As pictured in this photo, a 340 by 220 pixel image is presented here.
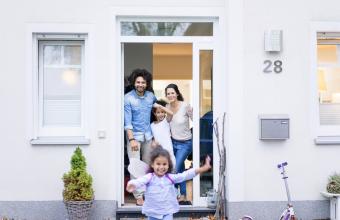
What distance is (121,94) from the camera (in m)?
8.33

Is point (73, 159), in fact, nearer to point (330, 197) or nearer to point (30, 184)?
point (30, 184)

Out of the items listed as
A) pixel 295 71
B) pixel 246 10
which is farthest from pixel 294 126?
pixel 246 10

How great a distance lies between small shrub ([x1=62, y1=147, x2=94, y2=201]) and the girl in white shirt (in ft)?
4.24

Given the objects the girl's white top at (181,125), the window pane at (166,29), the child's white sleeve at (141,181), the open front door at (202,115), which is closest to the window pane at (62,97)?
the window pane at (166,29)

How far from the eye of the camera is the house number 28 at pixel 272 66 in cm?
808

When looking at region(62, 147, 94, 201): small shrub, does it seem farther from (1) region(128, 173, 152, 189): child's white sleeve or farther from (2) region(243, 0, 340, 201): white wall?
(2) region(243, 0, 340, 201): white wall

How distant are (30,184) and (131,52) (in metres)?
2.76

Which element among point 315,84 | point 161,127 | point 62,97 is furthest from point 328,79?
point 62,97

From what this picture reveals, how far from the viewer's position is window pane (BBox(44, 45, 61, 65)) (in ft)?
27.3

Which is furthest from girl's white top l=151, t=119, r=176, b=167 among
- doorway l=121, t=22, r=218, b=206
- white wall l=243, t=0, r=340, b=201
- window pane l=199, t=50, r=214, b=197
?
white wall l=243, t=0, r=340, b=201

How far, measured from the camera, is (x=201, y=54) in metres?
8.38

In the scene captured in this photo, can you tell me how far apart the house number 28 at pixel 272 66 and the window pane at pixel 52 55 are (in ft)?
9.74

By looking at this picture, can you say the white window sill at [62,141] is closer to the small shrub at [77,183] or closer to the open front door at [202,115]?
the small shrub at [77,183]

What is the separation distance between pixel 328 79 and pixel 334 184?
162cm
